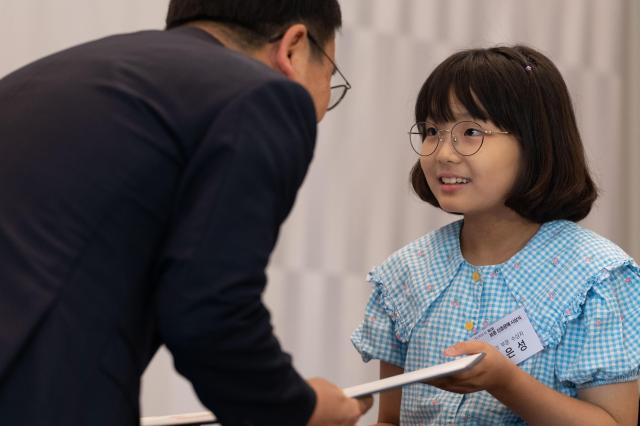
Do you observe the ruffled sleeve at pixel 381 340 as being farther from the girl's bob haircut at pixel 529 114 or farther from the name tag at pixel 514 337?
the girl's bob haircut at pixel 529 114

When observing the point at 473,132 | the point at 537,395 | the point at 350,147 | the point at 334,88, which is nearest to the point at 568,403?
the point at 537,395

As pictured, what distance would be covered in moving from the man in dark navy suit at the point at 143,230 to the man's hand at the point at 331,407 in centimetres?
4

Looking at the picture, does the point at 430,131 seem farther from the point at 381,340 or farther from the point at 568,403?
the point at 568,403

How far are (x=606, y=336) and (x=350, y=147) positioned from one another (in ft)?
4.23

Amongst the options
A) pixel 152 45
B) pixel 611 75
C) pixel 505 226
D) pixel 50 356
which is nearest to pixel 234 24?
pixel 152 45

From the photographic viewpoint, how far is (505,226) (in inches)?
66.3

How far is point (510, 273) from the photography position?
5.35 ft

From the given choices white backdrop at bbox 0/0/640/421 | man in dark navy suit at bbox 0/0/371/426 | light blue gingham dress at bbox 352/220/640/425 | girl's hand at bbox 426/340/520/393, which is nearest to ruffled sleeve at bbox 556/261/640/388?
light blue gingham dress at bbox 352/220/640/425

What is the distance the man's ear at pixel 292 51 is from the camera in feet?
3.98

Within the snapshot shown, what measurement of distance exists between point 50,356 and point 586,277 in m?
0.92

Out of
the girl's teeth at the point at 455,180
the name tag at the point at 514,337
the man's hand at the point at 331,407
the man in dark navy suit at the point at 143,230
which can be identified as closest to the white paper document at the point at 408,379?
the man's hand at the point at 331,407

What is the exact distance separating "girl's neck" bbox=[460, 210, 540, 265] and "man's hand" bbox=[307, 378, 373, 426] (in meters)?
0.59

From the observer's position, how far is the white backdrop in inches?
96.0

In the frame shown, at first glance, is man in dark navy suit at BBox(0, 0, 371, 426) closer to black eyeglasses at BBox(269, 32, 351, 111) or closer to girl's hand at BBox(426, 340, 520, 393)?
black eyeglasses at BBox(269, 32, 351, 111)
